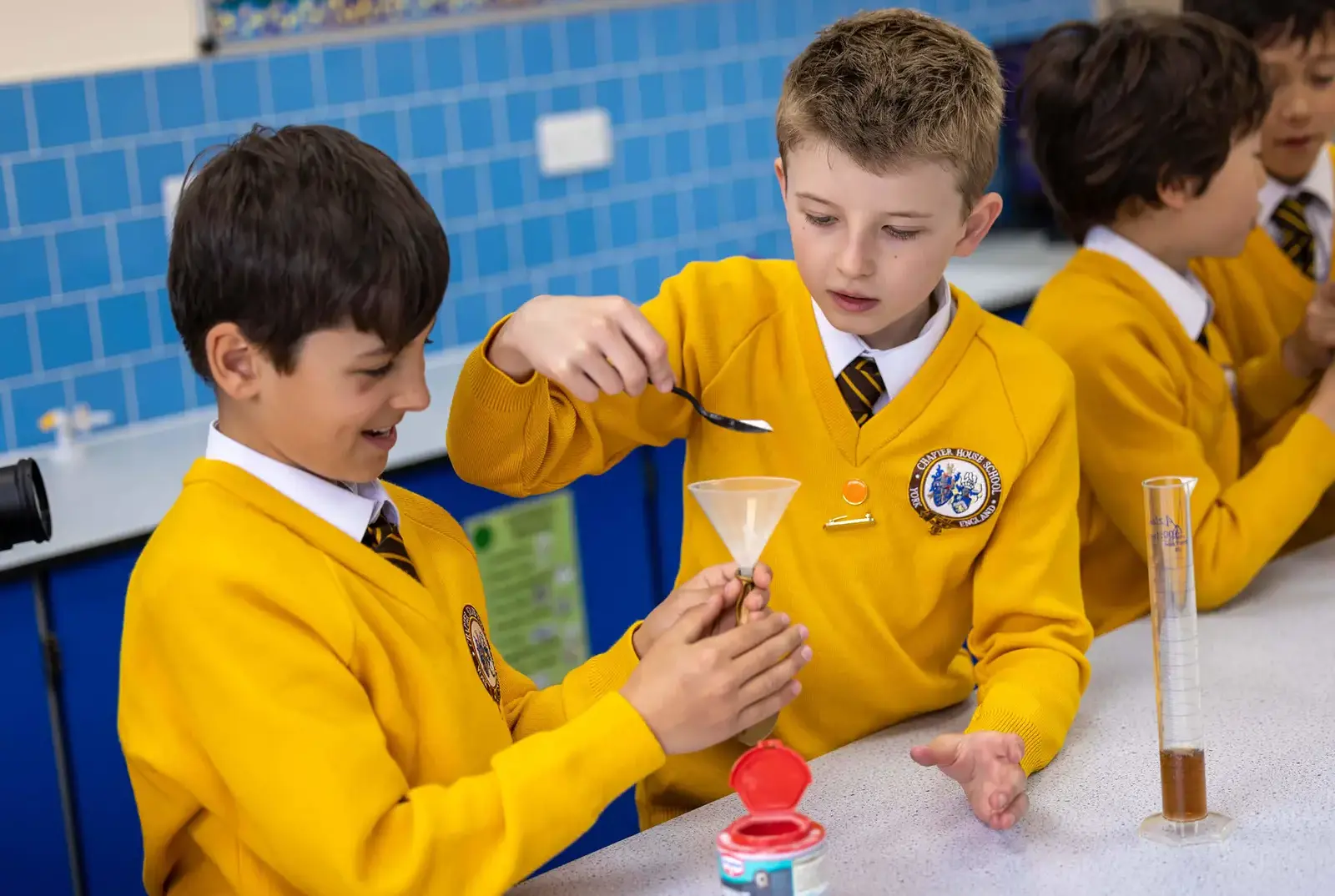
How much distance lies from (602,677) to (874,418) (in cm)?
39

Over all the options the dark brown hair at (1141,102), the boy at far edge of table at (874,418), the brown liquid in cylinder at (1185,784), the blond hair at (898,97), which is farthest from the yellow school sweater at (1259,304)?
the brown liquid in cylinder at (1185,784)

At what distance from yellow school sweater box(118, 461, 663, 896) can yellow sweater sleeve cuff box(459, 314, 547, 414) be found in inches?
10.2

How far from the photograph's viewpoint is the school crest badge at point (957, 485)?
5.14 feet

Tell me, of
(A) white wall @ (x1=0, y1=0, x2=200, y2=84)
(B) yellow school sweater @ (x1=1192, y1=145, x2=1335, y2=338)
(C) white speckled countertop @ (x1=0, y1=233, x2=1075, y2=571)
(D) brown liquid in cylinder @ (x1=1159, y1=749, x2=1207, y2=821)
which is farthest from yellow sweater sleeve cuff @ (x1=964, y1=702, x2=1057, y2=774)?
(A) white wall @ (x1=0, y1=0, x2=200, y2=84)

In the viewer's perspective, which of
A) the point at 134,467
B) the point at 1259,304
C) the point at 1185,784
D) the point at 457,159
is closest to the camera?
the point at 1185,784

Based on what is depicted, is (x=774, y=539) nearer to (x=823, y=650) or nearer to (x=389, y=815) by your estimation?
(x=823, y=650)

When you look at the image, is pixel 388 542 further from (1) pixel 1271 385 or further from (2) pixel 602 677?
(1) pixel 1271 385

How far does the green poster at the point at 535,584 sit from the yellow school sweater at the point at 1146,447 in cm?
114

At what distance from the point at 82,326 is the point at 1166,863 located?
2.24m

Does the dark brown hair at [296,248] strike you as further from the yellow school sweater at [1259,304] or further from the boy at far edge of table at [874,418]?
the yellow school sweater at [1259,304]

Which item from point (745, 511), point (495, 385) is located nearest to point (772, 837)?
point (745, 511)

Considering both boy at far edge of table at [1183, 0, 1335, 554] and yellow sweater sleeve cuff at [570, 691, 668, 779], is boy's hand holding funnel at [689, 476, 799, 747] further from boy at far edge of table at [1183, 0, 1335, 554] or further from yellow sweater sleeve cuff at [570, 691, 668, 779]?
boy at far edge of table at [1183, 0, 1335, 554]

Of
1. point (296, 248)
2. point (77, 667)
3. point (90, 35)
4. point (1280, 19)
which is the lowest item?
point (77, 667)

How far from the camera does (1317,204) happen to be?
7.89ft
